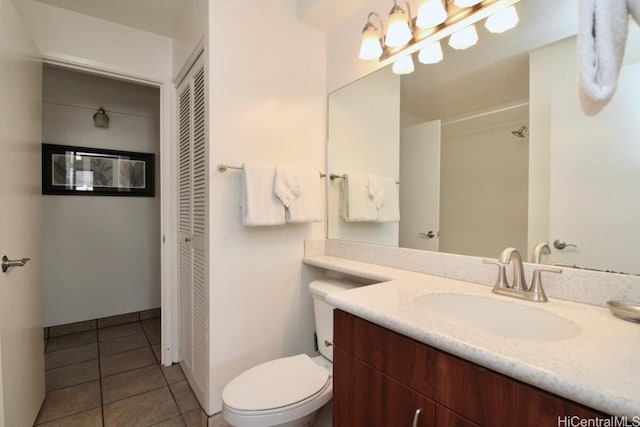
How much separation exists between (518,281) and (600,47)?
694mm

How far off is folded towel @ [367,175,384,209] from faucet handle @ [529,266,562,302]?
860mm

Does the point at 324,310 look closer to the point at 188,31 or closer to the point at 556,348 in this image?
the point at 556,348

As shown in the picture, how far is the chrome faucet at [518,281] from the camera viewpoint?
0.93 metres

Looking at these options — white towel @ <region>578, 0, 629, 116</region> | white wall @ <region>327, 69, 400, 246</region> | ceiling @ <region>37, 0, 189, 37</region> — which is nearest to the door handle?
white towel @ <region>578, 0, 629, 116</region>

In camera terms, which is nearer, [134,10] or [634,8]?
[634,8]

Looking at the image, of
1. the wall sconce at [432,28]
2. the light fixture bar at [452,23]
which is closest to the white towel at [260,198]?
the wall sconce at [432,28]

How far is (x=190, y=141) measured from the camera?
1.81 metres

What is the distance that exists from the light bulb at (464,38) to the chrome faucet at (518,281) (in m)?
0.90

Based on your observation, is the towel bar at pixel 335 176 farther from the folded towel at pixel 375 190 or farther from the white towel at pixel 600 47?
the white towel at pixel 600 47

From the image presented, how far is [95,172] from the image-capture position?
2592 mm

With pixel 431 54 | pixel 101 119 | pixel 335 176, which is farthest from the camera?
pixel 101 119

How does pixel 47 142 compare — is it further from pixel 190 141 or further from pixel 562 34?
pixel 562 34

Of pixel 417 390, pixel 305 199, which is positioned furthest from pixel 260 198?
pixel 417 390

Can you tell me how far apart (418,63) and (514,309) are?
47.2 inches
